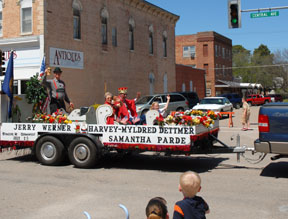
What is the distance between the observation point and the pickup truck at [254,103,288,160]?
7.84 metres

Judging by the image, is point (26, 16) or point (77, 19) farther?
point (77, 19)

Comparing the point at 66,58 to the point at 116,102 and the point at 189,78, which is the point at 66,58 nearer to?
the point at 116,102

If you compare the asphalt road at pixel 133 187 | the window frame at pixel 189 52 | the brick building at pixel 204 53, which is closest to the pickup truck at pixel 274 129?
the asphalt road at pixel 133 187

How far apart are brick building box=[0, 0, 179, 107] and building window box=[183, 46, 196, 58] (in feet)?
73.1

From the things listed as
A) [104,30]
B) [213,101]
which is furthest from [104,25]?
[213,101]

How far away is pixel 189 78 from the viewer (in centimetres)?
4734

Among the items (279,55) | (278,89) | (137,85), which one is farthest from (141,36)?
(278,89)

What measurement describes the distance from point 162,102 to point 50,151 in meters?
16.7

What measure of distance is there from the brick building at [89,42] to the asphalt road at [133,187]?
355 inches

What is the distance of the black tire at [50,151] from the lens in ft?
31.3

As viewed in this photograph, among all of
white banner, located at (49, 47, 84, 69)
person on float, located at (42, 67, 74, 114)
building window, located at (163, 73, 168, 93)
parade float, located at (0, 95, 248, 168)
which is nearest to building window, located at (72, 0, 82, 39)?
white banner, located at (49, 47, 84, 69)

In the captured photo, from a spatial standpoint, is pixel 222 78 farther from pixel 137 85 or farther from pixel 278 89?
pixel 137 85

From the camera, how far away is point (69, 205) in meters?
6.38

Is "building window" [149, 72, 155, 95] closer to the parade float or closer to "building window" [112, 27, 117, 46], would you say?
"building window" [112, 27, 117, 46]
